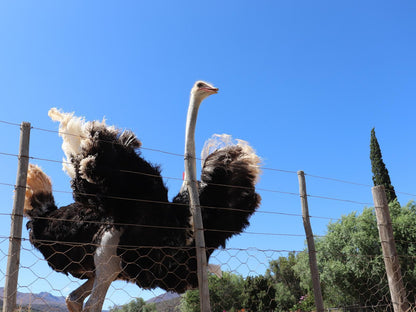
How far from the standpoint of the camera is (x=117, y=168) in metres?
3.75

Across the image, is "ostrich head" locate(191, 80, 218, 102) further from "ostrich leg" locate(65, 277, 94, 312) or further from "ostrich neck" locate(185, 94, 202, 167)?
"ostrich leg" locate(65, 277, 94, 312)

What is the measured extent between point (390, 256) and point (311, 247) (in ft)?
3.29

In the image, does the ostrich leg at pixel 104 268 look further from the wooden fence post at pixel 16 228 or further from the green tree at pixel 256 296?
the green tree at pixel 256 296

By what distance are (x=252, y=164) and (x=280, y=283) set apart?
24.4 meters

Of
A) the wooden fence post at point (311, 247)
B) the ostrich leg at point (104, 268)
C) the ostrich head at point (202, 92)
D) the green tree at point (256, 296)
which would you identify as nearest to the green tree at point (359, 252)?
the green tree at point (256, 296)

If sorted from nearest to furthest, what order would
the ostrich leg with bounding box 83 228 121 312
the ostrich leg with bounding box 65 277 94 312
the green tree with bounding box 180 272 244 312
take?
1. the ostrich leg with bounding box 83 228 121 312
2. the ostrich leg with bounding box 65 277 94 312
3. the green tree with bounding box 180 272 244 312

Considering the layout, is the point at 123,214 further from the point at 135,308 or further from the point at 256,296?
the point at 256,296

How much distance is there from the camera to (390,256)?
4.66m

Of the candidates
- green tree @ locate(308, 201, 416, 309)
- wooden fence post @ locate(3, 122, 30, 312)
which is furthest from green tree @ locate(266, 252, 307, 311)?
wooden fence post @ locate(3, 122, 30, 312)

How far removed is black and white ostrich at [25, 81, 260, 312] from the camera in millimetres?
3691

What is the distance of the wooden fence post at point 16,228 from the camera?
107 inches

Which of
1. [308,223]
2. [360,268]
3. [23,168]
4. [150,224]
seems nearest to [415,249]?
[360,268]

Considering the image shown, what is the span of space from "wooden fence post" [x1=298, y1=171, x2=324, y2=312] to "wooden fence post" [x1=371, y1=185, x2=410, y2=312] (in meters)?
0.92

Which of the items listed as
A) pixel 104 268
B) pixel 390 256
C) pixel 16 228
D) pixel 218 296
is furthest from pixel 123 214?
pixel 218 296
